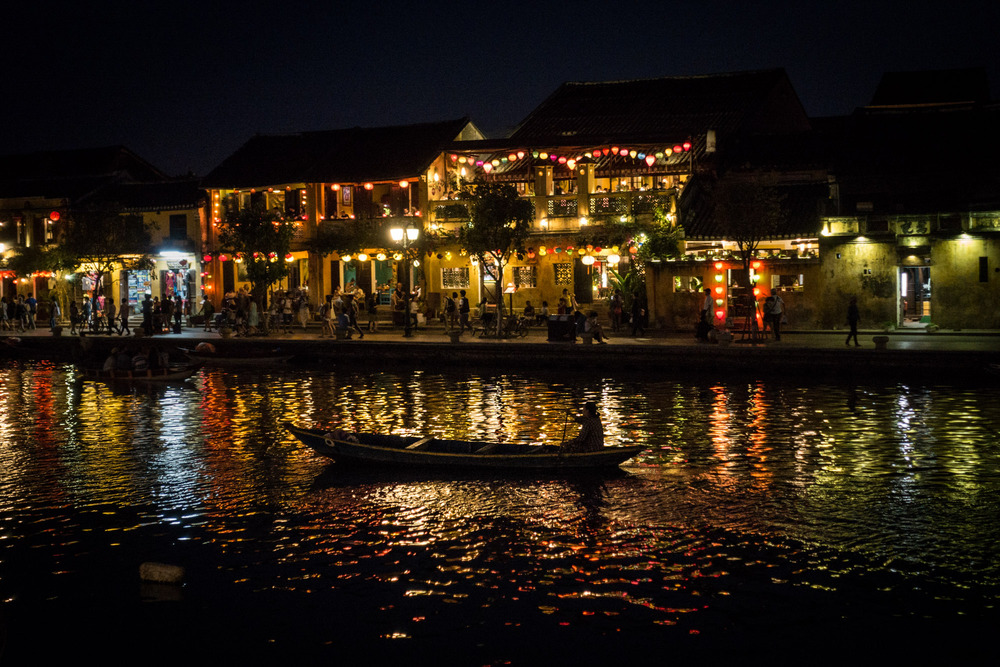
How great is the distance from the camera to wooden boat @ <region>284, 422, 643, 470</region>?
1543cm

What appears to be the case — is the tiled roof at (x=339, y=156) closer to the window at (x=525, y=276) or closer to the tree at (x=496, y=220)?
the window at (x=525, y=276)

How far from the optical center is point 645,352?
30.2 metres

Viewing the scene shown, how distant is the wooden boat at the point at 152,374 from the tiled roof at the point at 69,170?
28.1m

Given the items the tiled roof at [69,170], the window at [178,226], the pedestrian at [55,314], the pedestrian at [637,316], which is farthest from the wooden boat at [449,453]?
the tiled roof at [69,170]

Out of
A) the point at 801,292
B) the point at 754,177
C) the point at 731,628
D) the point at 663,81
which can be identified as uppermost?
the point at 663,81

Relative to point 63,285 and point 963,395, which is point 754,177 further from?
point 63,285

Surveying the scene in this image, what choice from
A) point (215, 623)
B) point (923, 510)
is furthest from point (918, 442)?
point (215, 623)

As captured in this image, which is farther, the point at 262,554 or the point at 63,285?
the point at 63,285

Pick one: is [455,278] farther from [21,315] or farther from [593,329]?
[21,315]

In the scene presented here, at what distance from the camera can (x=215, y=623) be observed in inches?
398

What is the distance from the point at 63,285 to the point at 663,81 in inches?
1326

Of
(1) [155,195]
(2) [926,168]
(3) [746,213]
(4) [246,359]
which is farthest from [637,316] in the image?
(1) [155,195]

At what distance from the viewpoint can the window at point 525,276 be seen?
42531 millimetres

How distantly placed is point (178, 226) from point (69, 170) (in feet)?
48.3
